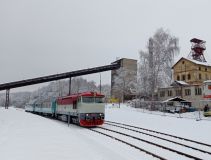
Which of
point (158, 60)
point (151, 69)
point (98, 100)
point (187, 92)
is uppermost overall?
point (158, 60)

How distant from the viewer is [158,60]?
51.1 metres

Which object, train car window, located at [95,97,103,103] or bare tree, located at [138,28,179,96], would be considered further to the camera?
bare tree, located at [138,28,179,96]

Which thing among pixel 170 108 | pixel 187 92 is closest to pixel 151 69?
pixel 170 108

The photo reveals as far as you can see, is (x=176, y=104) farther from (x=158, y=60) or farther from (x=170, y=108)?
(x=158, y=60)

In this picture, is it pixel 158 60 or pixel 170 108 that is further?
pixel 158 60

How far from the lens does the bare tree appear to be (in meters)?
51.0

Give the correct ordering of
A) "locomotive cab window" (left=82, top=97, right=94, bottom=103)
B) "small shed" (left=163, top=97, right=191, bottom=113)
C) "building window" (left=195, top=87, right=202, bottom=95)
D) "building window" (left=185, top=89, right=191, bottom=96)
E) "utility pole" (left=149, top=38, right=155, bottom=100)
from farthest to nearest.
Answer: "building window" (left=185, top=89, right=191, bottom=96), "building window" (left=195, top=87, right=202, bottom=95), "utility pole" (left=149, top=38, right=155, bottom=100), "small shed" (left=163, top=97, right=191, bottom=113), "locomotive cab window" (left=82, top=97, right=94, bottom=103)

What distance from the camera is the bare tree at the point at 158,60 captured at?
2007 inches

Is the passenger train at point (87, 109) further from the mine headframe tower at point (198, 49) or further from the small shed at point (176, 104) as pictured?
the mine headframe tower at point (198, 49)

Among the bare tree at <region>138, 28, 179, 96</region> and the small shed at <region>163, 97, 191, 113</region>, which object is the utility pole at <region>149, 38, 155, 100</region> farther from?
the small shed at <region>163, 97, 191, 113</region>

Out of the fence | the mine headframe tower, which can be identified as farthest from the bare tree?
the mine headframe tower

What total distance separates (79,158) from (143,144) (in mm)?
6715

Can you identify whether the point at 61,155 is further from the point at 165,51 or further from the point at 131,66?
the point at 131,66

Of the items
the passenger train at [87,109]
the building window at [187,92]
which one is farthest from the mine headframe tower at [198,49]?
the passenger train at [87,109]
